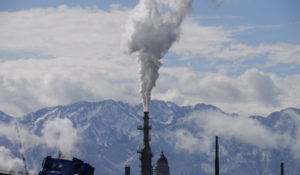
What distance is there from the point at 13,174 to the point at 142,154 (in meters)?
50.2

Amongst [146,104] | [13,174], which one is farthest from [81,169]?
[146,104]

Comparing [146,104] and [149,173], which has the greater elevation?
[146,104]

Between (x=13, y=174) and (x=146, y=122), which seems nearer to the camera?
(x=13, y=174)

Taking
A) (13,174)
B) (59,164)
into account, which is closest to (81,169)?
(59,164)

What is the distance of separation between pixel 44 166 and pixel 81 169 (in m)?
5.02

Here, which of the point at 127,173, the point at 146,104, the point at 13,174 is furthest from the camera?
the point at 146,104

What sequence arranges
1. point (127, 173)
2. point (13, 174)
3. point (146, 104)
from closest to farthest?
point (13, 174) < point (127, 173) < point (146, 104)

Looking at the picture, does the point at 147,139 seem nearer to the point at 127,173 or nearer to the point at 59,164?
the point at 127,173

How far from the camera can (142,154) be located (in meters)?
125

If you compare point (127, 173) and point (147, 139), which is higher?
point (147, 139)

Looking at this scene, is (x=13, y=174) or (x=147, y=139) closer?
(x=13, y=174)

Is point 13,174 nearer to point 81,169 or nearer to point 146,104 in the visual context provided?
point 81,169

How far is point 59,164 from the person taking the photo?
7981 centimetres

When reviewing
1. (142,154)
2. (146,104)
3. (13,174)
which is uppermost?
(146,104)
